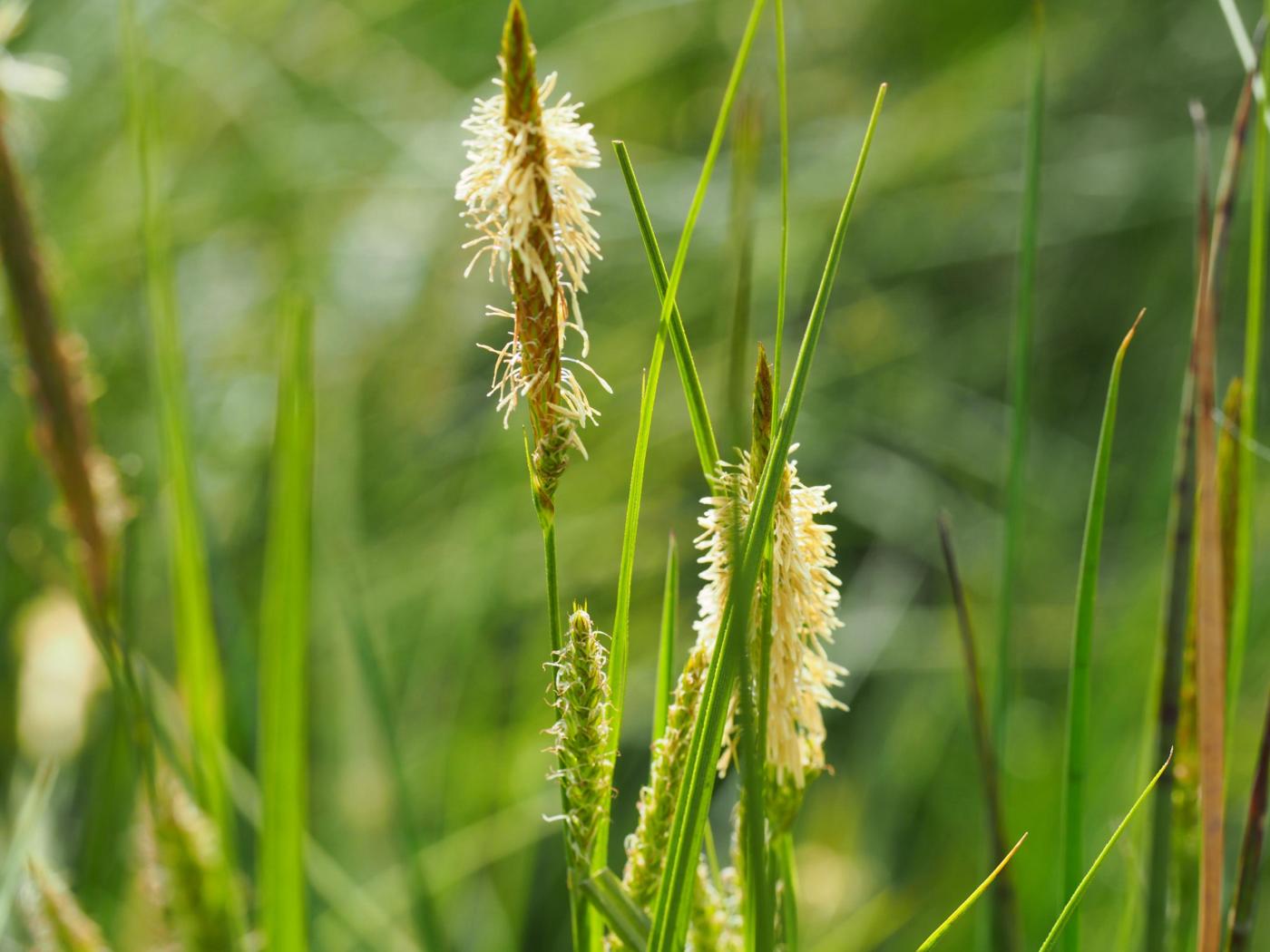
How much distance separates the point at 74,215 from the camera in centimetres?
121

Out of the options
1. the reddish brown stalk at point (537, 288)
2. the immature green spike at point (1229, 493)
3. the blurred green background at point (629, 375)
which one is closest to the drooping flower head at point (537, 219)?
the reddish brown stalk at point (537, 288)

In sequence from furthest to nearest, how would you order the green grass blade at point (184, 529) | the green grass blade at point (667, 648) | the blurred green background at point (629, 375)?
the blurred green background at point (629, 375), the green grass blade at point (184, 529), the green grass blade at point (667, 648)

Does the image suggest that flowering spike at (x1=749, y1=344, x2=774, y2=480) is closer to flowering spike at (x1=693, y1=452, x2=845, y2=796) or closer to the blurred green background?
flowering spike at (x1=693, y1=452, x2=845, y2=796)

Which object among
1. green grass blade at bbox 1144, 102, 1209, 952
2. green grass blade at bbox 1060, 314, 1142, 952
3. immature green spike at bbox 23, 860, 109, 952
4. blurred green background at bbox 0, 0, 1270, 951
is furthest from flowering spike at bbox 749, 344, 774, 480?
blurred green background at bbox 0, 0, 1270, 951

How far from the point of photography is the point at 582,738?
0.27m

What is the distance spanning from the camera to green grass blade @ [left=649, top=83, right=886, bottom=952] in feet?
0.81

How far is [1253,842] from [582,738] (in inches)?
8.3

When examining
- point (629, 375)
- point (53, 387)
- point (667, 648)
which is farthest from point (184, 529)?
point (629, 375)

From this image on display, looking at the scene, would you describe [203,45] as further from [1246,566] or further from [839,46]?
[1246,566]

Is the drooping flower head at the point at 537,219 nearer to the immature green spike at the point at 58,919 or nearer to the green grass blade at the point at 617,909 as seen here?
the green grass blade at the point at 617,909

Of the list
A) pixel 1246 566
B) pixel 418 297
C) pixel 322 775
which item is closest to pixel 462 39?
pixel 418 297

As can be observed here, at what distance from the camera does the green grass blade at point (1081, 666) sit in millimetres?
313

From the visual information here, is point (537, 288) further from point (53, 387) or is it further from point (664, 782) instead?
point (53, 387)

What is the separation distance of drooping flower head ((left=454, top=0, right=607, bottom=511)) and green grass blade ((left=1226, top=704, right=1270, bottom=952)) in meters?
0.22
